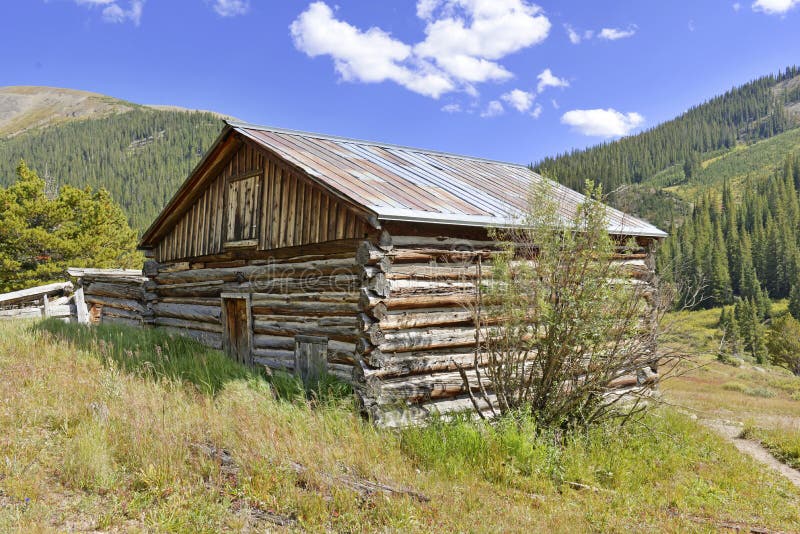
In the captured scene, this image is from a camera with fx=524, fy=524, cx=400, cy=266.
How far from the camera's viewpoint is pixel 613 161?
173 metres

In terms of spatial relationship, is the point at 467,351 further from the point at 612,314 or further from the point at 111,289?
the point at 111,289

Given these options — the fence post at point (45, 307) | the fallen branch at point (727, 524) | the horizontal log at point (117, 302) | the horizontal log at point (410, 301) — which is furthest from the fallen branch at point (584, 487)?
the fence post at point (45, 307)

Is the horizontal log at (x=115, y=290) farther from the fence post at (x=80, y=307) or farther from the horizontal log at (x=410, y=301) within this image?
Answer: the horizontal log at (x=410, y=301)

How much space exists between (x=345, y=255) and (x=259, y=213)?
2782 millimetres

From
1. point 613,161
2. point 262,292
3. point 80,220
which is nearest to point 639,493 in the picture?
point 262,292

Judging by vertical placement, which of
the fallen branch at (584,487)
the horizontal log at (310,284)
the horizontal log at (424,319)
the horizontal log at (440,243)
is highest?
the horizontal log at (440,243)

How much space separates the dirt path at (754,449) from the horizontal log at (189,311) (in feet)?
36.9

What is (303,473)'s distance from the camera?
5.49m

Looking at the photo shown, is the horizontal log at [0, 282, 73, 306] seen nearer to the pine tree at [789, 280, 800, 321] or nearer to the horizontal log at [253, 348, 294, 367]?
the horizontal log at [253, 348, 294, 367]

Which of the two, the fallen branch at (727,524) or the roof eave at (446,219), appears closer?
the fallen branch at (727,524)

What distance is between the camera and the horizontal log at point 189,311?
40.1 ft

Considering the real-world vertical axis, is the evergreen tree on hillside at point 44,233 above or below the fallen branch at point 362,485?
above

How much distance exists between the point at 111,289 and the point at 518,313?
15978 mm

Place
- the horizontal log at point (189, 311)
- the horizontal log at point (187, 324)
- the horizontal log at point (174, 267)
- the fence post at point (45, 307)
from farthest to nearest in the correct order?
the fence post at point (45, 307) < the horizontal log at point (174, 267) < the horizontal log at point (187, 324) < the horizontal log at point (189, 311)
